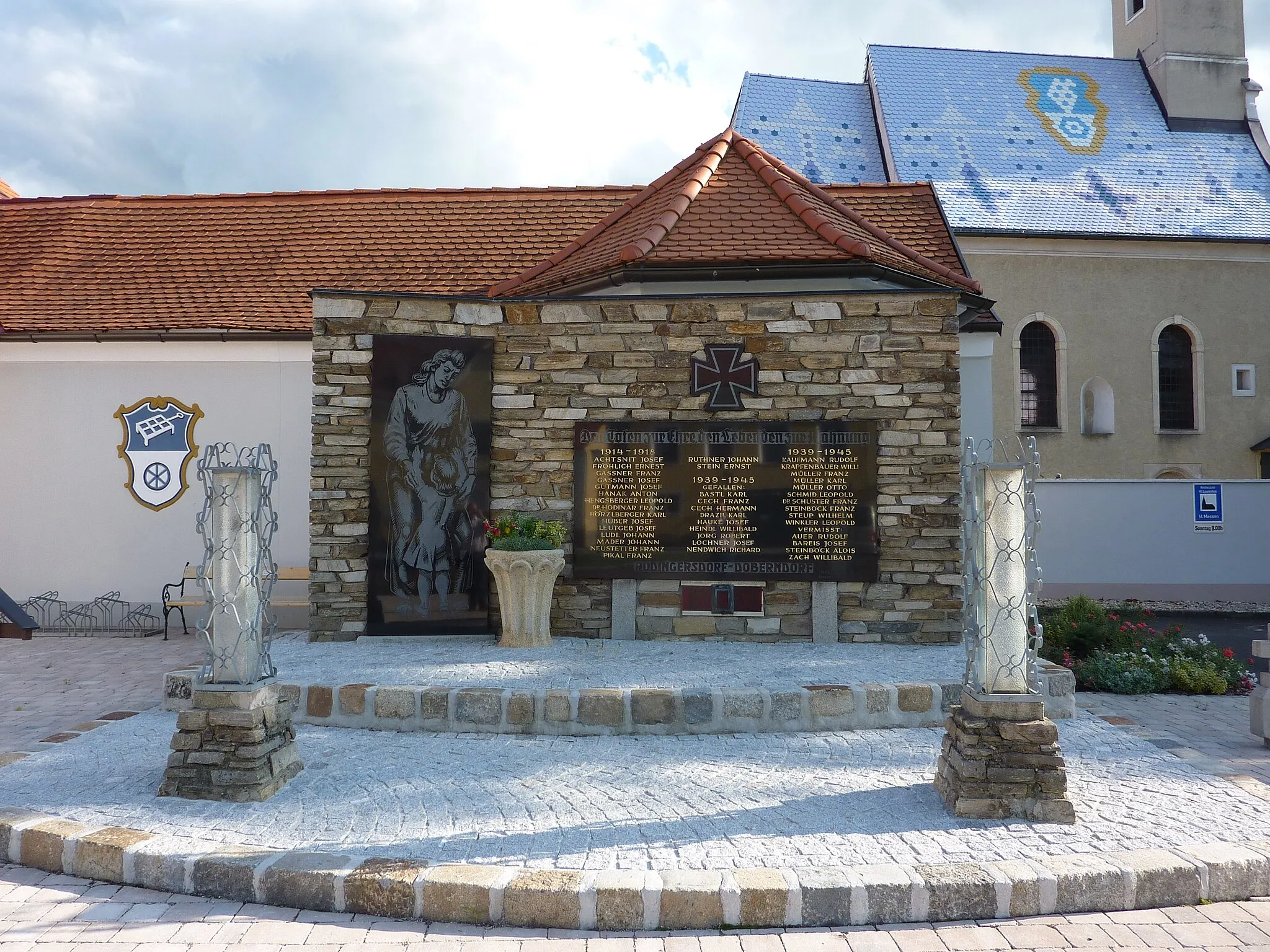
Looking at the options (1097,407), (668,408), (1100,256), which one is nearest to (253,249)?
(668,408)

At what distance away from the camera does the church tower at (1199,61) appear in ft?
76.7

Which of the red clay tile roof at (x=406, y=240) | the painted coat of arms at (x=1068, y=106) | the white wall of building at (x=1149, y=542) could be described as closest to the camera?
the red clay tile roof at (x=406, y=240)

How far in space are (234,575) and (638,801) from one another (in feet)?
8.68

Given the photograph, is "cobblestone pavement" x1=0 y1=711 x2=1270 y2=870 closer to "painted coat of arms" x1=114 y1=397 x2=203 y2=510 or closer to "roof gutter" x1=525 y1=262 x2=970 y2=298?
"roof gutter" x1=525 y1=262 x2=970 y2=298

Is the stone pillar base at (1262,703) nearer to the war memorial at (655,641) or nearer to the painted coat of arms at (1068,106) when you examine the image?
the war memorial at (655,641)

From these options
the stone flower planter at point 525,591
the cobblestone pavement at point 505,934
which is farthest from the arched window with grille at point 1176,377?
the cobblestone pavement at point 505,934

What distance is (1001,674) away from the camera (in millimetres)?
4746

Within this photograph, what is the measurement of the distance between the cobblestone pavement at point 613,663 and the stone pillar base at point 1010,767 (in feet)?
6.62

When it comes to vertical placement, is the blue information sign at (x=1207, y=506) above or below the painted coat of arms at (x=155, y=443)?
below

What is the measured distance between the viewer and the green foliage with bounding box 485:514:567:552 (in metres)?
8.12

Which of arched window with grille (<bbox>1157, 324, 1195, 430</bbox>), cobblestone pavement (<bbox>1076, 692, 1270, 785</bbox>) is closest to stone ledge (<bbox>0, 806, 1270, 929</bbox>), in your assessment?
cobblestone pavement (<bbox>1076, 692, 1270, 785</bbox>)

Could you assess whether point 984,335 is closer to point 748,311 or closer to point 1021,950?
point 748,311

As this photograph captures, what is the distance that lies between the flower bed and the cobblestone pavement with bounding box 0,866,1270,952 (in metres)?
4.71

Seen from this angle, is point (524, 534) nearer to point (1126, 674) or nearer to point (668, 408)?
point (668, 408)
